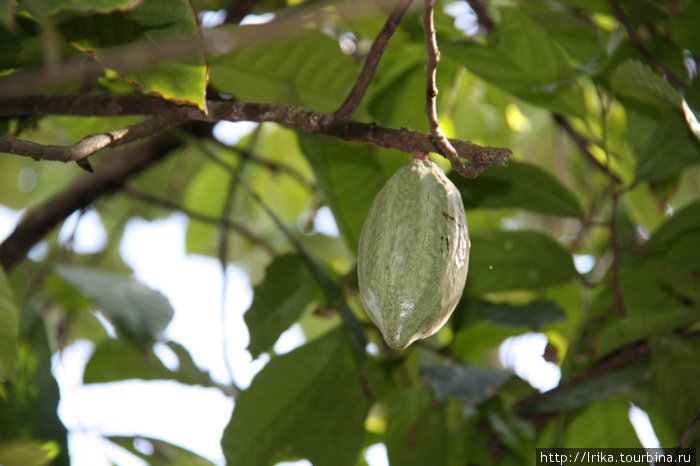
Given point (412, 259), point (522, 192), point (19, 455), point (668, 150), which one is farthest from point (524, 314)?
point (19, 455)

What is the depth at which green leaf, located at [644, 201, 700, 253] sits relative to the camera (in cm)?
112

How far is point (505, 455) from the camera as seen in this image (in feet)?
4.29

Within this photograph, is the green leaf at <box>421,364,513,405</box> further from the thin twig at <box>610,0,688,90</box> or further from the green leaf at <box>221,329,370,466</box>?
the thin twig at <box>610,0,688,90</box>

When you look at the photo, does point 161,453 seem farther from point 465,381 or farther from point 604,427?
point 604,427

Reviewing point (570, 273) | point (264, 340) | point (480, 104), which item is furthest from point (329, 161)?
point (480, 104)

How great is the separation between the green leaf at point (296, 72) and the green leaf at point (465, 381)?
1.53 feet

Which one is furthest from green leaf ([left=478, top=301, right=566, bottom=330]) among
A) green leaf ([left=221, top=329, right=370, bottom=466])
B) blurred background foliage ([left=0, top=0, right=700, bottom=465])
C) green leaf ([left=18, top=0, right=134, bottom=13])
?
green leaf ([left=18, top=0, right=134, bottom=13])

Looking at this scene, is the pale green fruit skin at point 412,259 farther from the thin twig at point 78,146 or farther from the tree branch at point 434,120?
the thin twig at point 78,146

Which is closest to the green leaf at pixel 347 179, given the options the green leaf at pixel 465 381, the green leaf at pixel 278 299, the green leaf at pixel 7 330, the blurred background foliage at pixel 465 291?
the blurred background foliage at pixel 465 291

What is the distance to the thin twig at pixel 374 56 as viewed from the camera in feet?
2.13

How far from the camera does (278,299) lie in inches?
47.3

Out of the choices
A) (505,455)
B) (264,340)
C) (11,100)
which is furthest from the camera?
(505,455)

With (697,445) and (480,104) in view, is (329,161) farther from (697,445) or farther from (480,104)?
(480,104)

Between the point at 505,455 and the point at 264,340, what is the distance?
511mm
